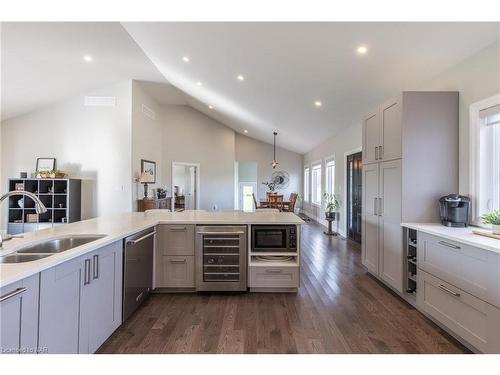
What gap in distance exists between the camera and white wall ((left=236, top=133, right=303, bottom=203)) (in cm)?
1105

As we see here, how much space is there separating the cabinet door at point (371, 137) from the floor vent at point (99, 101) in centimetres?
592

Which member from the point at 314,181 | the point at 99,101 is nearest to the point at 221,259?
the point at 99,101

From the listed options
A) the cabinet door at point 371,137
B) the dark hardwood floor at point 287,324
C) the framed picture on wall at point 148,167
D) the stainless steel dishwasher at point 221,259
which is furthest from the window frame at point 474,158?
the framed picture on wall at point 148,167

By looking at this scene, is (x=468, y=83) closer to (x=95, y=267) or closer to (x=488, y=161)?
(x=488, y=161)

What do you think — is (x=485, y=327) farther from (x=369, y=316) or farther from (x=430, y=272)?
(x=369, y=316)

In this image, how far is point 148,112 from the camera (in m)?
7.35

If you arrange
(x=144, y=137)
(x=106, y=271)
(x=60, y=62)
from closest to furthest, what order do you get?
(x=106, y=271) < (x=60, y=62) < (x=144, y=137)

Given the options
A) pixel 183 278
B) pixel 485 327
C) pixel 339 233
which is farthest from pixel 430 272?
pixel 339 233

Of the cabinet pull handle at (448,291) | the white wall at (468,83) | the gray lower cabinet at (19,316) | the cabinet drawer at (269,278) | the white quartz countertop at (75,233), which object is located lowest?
the cabinet drawer at (269,278)

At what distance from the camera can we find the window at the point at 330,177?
7137 millimetres

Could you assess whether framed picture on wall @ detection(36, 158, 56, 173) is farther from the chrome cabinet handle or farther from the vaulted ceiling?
the chrome cabinet handle

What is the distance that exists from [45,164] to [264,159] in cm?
746

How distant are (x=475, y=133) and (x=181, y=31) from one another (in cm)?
373

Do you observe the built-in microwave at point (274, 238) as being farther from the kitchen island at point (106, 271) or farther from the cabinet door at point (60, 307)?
the cabinet door at point (60, 307)
